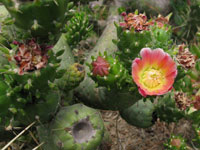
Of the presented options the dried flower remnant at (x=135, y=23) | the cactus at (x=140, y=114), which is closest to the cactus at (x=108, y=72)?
the dried flower remnant at (x=135, y=23)

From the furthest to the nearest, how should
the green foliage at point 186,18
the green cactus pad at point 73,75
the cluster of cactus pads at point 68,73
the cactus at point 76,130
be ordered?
the green foliage at point 186,18 < the green cactus pad at point 73,75 < the cactus at point 76,130 < the cluster of cactus pads at point 68,73

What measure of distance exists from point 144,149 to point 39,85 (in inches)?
52.3

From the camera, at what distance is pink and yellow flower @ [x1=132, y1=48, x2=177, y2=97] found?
4.46 ft

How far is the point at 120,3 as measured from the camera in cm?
278

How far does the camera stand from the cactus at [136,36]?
4.69 ft

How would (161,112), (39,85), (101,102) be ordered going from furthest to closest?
(161,112) < (101,102) < (39,85)

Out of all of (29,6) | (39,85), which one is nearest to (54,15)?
(29,6)

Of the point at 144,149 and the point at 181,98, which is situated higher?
the point at 181,98

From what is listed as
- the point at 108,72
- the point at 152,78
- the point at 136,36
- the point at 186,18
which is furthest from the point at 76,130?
the point at 186,18

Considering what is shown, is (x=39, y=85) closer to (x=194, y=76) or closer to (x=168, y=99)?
(x=168, y=99)

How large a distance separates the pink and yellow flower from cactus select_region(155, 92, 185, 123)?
454 mm

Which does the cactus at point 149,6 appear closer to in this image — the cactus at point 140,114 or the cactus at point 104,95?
the cactus at point 104,95

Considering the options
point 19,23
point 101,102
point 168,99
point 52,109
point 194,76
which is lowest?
point 194,76

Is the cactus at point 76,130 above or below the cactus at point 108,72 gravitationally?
below
